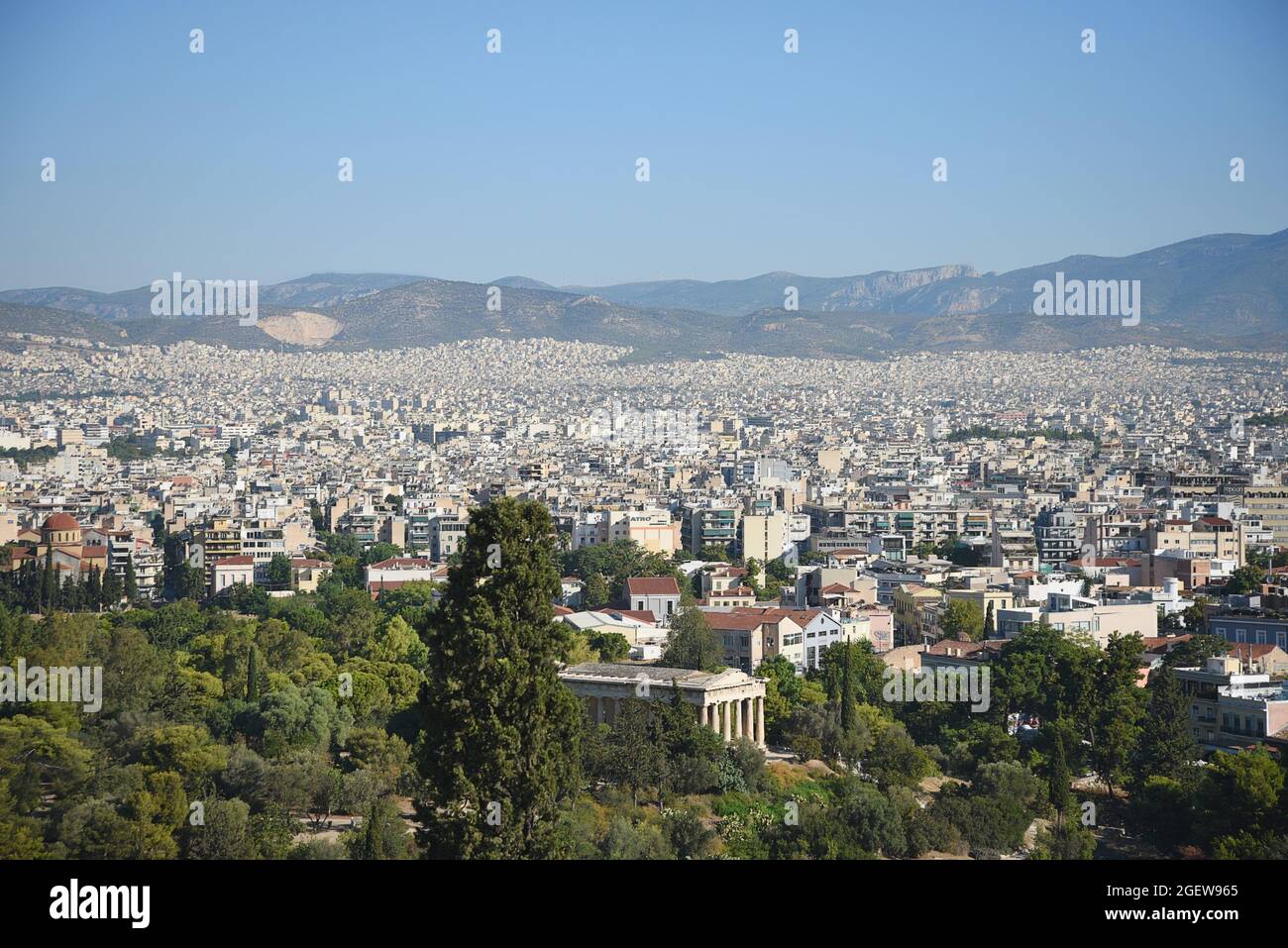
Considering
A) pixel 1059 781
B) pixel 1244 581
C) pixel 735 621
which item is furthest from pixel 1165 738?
pixel 1244 581

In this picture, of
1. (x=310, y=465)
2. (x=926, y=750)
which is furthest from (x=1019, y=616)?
(x=310, y=465)

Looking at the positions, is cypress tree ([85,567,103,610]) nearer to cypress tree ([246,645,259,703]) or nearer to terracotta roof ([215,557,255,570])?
terracotta roof ([215,557,255,570])

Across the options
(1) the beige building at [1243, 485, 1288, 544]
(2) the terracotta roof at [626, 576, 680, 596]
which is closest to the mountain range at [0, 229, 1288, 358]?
(1) the beige building at [1243, 485, 1288, 544]

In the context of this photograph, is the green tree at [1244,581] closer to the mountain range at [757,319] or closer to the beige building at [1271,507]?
the beige building at [1271,507]

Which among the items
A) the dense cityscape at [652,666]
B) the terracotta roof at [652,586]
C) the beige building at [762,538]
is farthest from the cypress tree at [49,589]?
the beige building at [762,538]

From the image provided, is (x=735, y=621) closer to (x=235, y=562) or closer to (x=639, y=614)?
(x=639, y=614)

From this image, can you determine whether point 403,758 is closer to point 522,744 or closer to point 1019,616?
point 522,744
